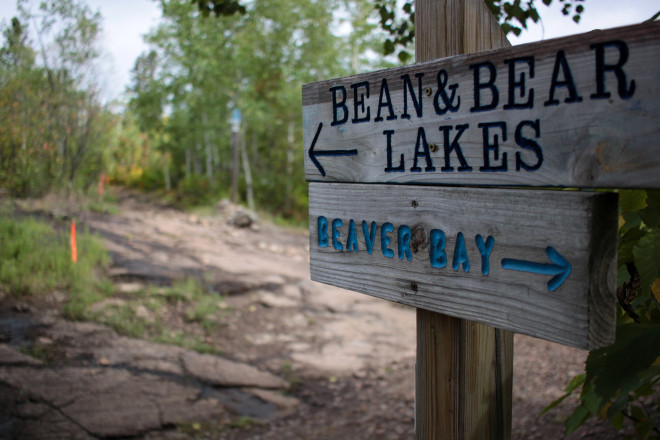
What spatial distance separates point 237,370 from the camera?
13.6ft

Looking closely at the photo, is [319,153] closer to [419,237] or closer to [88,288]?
[419,237]

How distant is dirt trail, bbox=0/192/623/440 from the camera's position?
3.09 m

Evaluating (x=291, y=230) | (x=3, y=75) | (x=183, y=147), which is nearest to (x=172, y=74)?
(x=183, y=147)

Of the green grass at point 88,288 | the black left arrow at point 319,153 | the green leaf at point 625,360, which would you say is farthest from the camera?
the green grass at point 88,288

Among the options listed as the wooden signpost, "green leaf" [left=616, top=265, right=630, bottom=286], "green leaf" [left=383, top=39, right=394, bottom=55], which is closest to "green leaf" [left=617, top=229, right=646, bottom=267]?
"green leaf" [left=616, top=265, right=630, bottom=286]

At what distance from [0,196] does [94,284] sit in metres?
1.60

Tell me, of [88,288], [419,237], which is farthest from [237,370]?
[419,237]

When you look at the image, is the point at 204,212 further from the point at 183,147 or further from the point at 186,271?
the point at 186,271

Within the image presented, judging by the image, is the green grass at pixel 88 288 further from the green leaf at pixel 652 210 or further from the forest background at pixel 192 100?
the green leaf at pixel 652 210

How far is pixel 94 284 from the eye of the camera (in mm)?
5207

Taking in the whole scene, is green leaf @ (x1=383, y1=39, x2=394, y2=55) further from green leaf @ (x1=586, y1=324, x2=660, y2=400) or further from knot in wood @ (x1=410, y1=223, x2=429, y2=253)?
green leaf @ (x1=586, y1=324, x2=660, y2=400)

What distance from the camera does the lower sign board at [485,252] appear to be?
0.96 metres

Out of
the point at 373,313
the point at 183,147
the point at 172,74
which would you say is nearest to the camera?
the point at 373,313

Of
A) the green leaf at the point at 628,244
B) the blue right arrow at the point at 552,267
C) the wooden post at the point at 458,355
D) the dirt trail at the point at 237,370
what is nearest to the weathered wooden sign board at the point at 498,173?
the blue right arrow at the point at 552,267
